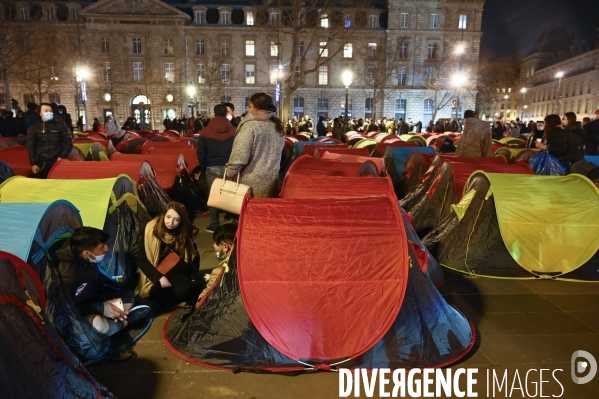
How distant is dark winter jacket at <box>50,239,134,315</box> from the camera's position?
3.51m

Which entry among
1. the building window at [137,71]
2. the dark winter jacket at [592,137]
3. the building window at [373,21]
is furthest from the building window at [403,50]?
the dark winter jacket at [592,137]

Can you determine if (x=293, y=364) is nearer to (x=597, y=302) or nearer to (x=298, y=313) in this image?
(x=298, y=313)

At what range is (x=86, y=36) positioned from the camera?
50.0 m

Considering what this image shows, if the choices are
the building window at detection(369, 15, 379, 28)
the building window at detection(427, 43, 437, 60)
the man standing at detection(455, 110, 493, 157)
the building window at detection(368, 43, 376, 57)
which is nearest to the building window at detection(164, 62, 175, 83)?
the building window at detection(368, 43, 376, 57)

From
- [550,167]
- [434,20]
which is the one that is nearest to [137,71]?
[434,20]

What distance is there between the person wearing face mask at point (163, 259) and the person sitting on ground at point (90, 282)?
1.14ft

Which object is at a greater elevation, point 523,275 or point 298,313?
point 298,313

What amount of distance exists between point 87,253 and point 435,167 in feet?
17.8

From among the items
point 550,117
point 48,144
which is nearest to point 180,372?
point 48,144

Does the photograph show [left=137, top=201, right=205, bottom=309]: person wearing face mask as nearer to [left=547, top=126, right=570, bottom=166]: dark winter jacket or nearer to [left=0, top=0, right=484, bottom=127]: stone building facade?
[left=547, top=126, right=570, bottom=166]: dark winter jacket

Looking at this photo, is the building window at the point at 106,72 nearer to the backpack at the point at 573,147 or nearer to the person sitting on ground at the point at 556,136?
the person sitting on ground at the point at 556,136

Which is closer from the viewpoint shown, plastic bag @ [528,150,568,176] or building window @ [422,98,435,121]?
plastic bag @ [528,150,568,176]

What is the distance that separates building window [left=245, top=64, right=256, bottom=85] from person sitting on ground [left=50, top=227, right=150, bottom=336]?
172 ft

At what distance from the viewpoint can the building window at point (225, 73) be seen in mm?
53812
